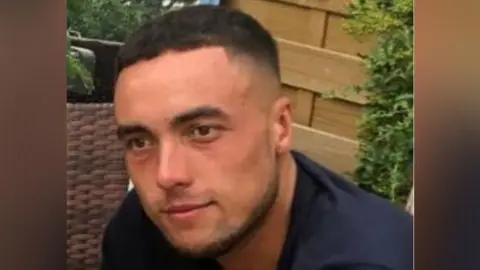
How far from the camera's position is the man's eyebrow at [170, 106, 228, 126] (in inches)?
21.0

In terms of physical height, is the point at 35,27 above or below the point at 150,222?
above

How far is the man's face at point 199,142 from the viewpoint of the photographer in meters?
0.53

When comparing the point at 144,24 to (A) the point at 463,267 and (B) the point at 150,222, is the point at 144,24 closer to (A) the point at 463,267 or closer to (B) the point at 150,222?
(B) the point at 150,222

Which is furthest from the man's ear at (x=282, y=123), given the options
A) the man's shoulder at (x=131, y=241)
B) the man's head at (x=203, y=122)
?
the man's shoulder at (x=131, y=241)

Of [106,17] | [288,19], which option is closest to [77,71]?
[106,17]

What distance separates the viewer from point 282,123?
1.84ft

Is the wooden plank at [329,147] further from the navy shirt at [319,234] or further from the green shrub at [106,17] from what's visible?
the green shrub at [106,17]

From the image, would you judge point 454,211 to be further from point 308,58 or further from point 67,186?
point 67,186

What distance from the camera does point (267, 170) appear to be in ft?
1.83

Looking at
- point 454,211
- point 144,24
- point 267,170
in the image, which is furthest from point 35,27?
point 454,211

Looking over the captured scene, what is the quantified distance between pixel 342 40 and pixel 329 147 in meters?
0.07

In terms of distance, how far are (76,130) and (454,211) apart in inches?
9.7

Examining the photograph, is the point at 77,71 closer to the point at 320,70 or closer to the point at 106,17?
the point at 106,17

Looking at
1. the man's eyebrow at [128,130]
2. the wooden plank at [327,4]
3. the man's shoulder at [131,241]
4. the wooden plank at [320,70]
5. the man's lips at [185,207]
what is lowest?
the man's shoulder at [131,241]
